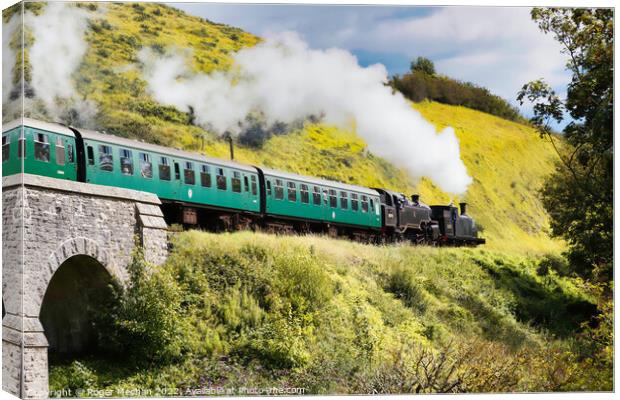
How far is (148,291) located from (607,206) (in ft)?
38.6

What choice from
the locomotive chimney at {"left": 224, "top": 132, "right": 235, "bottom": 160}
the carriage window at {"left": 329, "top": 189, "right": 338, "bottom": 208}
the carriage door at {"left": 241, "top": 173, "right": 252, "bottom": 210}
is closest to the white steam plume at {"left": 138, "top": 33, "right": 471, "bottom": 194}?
the locomotive chimney at {"left": 224, "top": 132, "right": 235, "bottom": 160}

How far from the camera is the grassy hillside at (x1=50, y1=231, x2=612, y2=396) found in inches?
743

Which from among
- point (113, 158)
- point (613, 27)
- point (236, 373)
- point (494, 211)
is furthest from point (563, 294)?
point (113, 158)

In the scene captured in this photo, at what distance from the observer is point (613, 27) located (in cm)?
2136

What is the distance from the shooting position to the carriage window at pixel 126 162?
20719 mm

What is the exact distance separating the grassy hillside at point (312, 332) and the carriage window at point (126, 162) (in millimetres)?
2131

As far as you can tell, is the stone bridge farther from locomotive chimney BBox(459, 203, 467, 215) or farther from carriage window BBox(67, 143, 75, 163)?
locomotive chimney BBox(459, 203, 467, 215)

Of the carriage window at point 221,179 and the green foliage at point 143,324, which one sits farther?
the carriage window at point 221,179

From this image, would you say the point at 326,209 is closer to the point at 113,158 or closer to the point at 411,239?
the point at 411,239

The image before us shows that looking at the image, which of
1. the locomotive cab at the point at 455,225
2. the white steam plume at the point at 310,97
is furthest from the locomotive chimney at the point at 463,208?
the white steam plume at the point at 310,97

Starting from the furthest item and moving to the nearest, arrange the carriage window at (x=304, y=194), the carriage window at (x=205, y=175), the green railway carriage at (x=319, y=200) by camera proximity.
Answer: the carriage window at (x=304, y=194), the green railway carriage at (x=319, y=200), the carriage window at (x=205, y=175)

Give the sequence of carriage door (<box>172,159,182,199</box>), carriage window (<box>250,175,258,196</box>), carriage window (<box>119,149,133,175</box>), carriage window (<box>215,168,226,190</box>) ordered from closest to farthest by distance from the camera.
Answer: carriage window (<box>119,149,133,175</box>) → carriage door (<box>172,159,182,199</box>) → carriage window (<box>215,168,226,190</box>) → carriage window (<box>250,175,258,196</box>)

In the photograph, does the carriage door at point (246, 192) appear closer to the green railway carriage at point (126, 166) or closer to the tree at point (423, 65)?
the green railway carriage at point (126, 166)

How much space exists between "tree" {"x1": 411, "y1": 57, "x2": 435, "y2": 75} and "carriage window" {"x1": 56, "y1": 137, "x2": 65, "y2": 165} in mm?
9007
